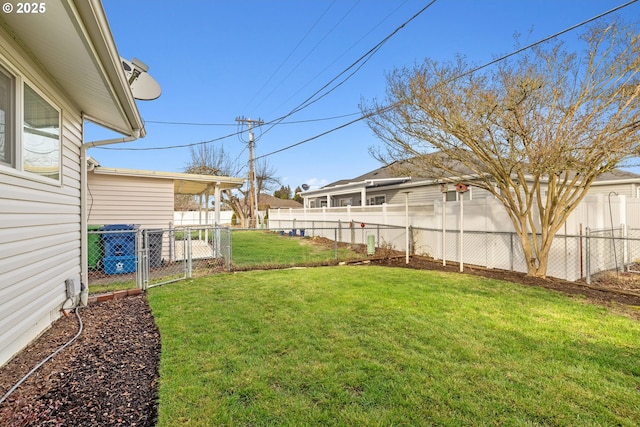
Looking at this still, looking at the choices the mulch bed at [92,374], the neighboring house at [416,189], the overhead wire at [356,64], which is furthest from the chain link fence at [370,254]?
the overhead wire at [356,64]

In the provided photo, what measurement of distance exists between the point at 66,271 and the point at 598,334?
21.9ft

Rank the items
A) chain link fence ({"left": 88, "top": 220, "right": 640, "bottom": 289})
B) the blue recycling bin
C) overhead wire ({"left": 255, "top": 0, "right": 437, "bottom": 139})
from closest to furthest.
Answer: chain link fence ({"left": 88, "top": 220, "right": 640, "bottom": 289})
the blue recycling bin
overhead wire ({"left": 255, "top": 0, "right": 437, "bottom": 139})

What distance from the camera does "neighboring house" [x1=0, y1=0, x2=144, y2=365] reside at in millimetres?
2717

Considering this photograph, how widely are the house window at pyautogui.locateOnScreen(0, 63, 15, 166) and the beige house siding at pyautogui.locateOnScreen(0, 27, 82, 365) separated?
98mm

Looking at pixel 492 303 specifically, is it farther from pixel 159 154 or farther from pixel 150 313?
pixel 159 154

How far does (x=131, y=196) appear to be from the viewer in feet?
29.0

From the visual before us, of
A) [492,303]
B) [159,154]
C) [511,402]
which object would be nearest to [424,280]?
[492,303]

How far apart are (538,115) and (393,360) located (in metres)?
6.06

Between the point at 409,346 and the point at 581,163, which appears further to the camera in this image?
the point at 581,163

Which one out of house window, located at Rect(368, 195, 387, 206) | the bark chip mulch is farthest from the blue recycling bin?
house window, located at Rect(368, 195, 387, 206)

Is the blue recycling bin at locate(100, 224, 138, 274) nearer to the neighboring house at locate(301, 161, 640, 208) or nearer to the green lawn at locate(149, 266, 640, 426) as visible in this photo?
the green lawn at locate(149, 266, 640, 426)

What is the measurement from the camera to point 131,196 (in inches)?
348

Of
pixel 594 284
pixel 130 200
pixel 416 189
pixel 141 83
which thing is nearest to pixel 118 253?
pixel 130 200

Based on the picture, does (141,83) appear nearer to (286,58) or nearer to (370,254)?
(370,254)
